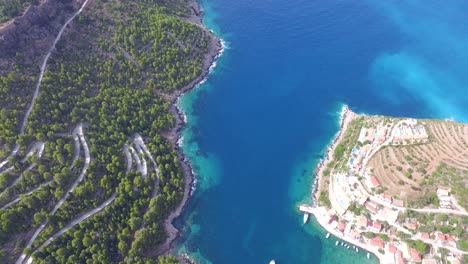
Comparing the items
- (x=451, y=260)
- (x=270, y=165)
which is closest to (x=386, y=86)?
(x=270, y=165)

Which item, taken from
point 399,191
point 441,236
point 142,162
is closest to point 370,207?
point 399,191

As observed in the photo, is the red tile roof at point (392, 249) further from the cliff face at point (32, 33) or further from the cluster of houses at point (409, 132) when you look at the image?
the cliff face at point (32, 33)

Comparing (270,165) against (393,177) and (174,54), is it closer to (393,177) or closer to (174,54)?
(393,177)

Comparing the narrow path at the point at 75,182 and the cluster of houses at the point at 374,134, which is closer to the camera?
the narrow path at the point at 75,182

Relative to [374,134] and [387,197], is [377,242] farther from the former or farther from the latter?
[374,134]

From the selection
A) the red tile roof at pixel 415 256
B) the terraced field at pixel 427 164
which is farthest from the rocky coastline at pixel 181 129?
the red tile roof at pixel 415 256

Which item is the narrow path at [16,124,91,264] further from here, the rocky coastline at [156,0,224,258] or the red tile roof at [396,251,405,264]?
the red tile roof at [396,251,405,264]

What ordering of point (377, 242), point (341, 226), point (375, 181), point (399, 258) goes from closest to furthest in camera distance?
point (399, 258) → point (377, 242) → point (341, 226) → point (375, 181)
